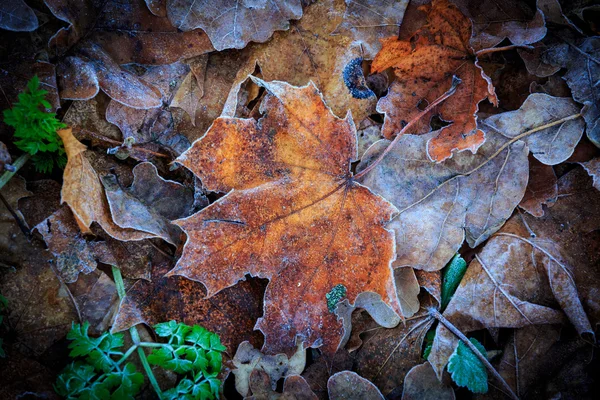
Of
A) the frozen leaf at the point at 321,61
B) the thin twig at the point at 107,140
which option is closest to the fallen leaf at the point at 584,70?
the frozen leaf at the point at 321,61

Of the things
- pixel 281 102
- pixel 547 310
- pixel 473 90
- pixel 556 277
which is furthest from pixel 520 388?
pixel 281 102

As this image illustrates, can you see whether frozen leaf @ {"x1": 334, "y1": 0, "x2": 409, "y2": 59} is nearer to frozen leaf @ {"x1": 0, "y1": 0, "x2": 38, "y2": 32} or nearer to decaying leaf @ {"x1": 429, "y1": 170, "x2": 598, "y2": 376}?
decaying leaf @ {"x1": 429, "y1": 170, "x2": 598, "y2": 376}

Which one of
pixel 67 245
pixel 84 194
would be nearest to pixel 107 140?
pixel 84 194

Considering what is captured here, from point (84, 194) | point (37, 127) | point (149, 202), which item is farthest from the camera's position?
point (149, 202)

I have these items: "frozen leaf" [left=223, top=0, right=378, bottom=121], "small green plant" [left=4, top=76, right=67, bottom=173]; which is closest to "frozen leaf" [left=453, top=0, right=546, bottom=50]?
"frozen leaf" [left=223, top=0, right=378, bottom=121]

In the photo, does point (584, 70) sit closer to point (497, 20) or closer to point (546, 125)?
point (546, 125)

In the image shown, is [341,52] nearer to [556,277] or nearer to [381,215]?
[381,215]
